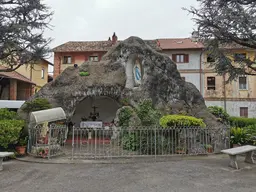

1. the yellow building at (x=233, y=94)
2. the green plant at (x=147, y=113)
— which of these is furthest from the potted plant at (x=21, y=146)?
the yellow building at (x=233, y=94)

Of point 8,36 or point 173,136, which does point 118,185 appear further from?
point 8,36

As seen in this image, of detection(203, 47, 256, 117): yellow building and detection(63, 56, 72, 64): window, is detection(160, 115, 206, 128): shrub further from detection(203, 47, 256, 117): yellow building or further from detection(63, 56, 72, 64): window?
detection(63, 56, 72, 64): window

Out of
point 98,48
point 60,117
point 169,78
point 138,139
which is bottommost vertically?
point 138,139

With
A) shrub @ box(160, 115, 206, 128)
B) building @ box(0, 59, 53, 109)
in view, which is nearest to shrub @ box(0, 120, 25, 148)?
shrub @ box(160, 115, 206, 128)

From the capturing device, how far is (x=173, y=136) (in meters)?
9.74

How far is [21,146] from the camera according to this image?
9.36m

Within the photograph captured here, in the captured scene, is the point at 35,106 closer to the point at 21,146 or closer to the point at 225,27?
the point at 21,146

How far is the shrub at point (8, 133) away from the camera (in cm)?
876

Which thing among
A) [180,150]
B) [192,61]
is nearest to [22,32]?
[180,150]

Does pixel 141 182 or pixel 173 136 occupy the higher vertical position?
pixel 173 136

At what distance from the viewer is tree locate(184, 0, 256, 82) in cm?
944

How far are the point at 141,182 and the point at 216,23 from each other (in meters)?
7.84

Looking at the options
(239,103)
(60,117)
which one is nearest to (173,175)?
(60,117)

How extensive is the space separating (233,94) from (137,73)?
18350 millimetres
